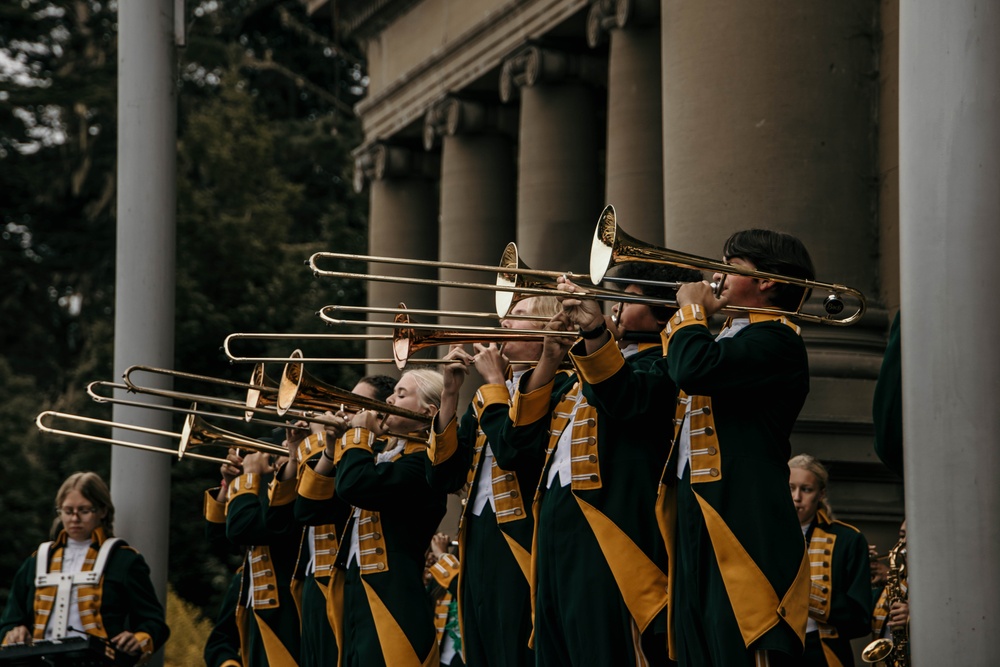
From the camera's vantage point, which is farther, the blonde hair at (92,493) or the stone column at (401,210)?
the stone column at (401,210)

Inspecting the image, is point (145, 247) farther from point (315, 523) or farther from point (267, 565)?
point (315, 523)

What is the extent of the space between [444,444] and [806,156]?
388 cm

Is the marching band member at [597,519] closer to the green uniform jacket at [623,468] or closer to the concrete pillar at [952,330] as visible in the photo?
the green uniform jacket at [623,468]

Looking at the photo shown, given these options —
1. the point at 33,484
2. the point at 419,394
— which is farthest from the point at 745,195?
the point at 33,484

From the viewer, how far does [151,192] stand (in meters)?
11.2

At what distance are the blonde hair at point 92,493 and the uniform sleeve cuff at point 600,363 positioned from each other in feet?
16.3

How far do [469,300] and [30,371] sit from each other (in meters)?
14.5

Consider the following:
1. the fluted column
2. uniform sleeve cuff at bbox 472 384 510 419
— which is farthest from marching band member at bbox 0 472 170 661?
the fluted column

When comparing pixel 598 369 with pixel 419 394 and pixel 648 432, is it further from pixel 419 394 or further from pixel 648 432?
pixel 419 394

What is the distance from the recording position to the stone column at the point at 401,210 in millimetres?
18594

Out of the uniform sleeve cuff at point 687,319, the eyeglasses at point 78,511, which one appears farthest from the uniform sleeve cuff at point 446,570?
the uniform sleeve cuff at point 687,319

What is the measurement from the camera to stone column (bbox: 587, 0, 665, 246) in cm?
1372

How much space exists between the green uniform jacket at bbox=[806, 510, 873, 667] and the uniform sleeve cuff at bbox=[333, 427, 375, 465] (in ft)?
6.85

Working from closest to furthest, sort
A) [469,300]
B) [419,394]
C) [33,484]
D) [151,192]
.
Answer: [419,394], [151,192], [469,300], [33,484]
